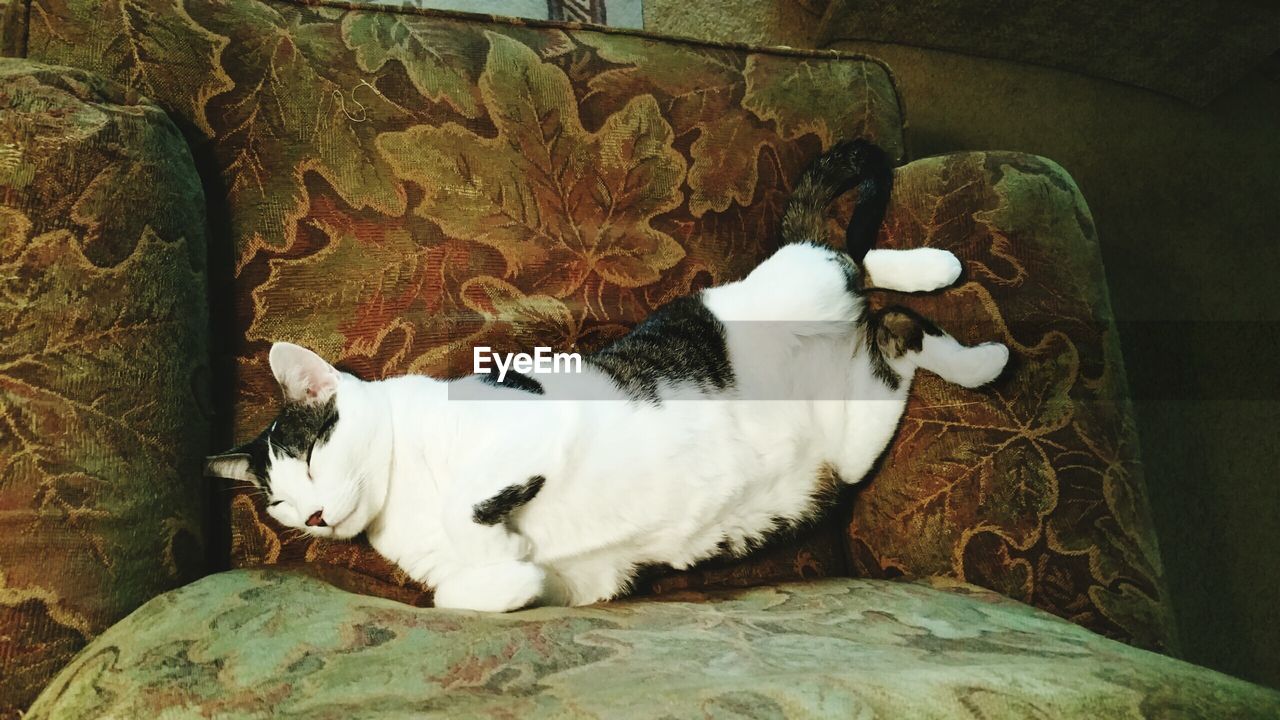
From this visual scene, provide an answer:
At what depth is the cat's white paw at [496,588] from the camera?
3.05 ft

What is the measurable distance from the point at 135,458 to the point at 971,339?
118cm

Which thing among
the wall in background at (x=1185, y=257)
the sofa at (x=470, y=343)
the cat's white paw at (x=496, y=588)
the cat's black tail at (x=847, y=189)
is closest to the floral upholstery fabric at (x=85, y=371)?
the sofa at (x=470, y=343)

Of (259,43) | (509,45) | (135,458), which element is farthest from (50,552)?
(509,45)

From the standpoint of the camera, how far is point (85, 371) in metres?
0.82

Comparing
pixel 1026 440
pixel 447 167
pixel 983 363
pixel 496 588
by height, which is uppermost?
pixel 447 167

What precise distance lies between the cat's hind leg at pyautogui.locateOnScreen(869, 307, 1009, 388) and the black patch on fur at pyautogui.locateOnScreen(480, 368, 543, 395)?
56 cm

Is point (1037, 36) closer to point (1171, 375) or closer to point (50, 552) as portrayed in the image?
point (1171, 375)

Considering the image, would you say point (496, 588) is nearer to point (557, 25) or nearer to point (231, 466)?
point (231, 466)

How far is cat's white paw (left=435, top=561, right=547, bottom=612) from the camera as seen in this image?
3.05 feet

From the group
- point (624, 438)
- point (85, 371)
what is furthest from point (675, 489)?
point (85, 371)

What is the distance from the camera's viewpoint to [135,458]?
2.77 feet

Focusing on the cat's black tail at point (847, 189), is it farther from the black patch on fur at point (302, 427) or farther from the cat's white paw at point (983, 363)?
the black patch on fur at point (302, 427)

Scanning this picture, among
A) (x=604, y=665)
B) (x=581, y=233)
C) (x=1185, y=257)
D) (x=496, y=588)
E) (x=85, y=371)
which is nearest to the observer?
(x=604, y=665)

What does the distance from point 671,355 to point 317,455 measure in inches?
22.2
